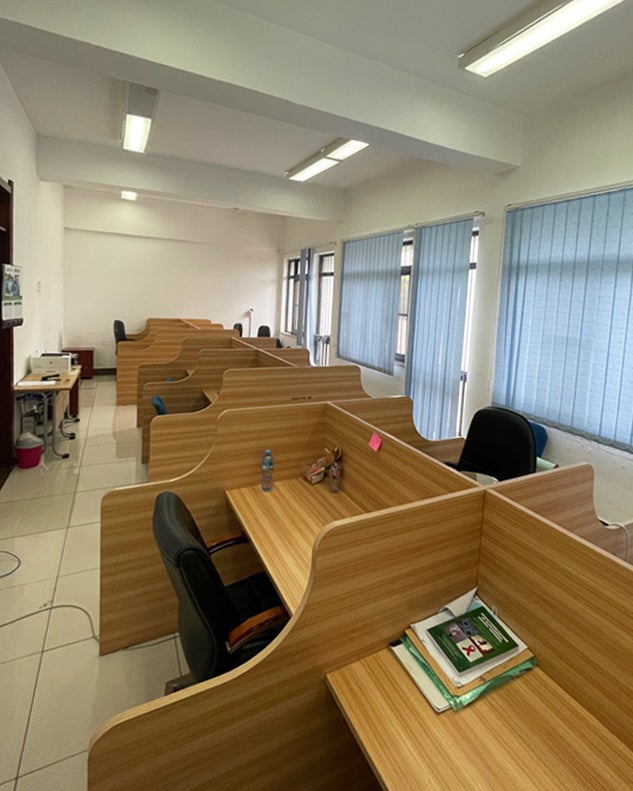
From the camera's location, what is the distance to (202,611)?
129 cm

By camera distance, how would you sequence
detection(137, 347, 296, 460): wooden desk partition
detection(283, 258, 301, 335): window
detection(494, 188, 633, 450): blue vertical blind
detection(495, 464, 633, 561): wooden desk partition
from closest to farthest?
detection(495, 464, 633, 561): wooden desk partition < detection(494, 188, 633, 450): blue vertical blind < detection(137, 347, 296, 460): wooden desk partition < detection(283, 258, 301, 335): window

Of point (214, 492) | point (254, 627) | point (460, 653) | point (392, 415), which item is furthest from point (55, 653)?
point (392, 415)

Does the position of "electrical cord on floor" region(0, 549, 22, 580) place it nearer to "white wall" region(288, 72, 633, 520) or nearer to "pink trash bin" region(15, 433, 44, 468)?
"pink trash bin" region(15, 433, 44, 468)

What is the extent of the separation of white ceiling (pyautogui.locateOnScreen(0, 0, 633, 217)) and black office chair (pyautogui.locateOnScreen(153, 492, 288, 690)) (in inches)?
88.9

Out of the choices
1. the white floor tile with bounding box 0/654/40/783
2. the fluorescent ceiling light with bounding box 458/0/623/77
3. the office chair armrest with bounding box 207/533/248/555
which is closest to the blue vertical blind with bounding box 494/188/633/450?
the fluorescent ceiling light with bounding box 458/0/623/77

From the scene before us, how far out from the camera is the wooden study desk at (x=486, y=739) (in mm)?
917

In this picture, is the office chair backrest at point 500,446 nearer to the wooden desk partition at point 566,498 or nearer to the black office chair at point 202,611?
the wooden desk partition at point 566,498

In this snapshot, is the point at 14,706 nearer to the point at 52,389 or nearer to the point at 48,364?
the point at 52,389

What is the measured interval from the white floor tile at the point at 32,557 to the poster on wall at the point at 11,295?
164 cm

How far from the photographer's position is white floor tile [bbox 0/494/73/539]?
9.81 feet

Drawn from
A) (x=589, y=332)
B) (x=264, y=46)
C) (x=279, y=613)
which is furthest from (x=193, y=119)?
(x=279, y=613)

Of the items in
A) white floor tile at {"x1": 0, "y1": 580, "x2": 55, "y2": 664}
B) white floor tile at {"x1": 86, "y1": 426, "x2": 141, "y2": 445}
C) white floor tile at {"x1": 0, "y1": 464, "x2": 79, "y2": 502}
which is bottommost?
white floor tile at {"x1": 0, "y1": 580, "x2": 55, "y2": 664}

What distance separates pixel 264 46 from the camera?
2.51 metres

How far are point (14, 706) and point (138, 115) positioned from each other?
4024mm
